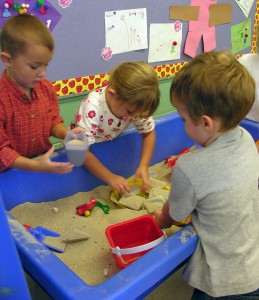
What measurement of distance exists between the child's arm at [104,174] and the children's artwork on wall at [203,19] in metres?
0.91

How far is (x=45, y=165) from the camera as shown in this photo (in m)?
0.85

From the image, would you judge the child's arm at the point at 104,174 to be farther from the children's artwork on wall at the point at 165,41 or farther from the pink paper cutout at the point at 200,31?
the pink paper cutout at the point at 200,31

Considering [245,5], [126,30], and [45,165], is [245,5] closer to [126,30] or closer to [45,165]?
[126,30]

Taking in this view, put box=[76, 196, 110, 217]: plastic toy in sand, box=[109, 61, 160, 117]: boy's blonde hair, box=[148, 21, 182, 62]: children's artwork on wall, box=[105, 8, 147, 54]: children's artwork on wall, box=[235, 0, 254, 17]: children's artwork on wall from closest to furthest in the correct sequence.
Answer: box=[109, 61, 160, 117]: boy's blonde hair
box=[76, 196, 110, 217]: plastic toy in sand
box=[105, 8, 147, 54]: children's artwork on wall
box=[148, 21, 182, 62]: children's artwork on wall
box=[235, 0, 254, 17]: children's artwork on wall

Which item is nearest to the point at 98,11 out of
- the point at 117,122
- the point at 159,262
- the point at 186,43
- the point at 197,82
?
the point at 117,122

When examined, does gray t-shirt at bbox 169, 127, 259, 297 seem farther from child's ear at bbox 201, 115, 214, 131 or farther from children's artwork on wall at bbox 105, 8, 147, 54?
children's artwork on wall at bbox 105, 8, 147, 54

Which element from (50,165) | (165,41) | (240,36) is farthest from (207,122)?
(240,36)

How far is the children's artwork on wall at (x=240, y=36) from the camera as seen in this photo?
1993 millimetres

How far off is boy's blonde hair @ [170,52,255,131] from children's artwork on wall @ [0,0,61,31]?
0.68 m

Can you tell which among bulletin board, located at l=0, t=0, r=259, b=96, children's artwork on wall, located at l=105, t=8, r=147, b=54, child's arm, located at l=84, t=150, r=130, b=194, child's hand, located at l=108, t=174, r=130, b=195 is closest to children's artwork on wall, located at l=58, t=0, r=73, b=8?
bulletin board, located at l=0, t=0, r=259, b=96

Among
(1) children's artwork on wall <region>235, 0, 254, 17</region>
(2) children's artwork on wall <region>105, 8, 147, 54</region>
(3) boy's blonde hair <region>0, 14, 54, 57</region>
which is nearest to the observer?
(3) boy's blonde hair <region>0, 14, 54, 57</region>

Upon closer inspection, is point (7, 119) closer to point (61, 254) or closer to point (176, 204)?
point (61, 254)

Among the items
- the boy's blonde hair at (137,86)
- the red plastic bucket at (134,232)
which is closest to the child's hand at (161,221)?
the red plastic bucket at (134,232)

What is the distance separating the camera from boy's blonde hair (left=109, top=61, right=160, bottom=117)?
96 cm
